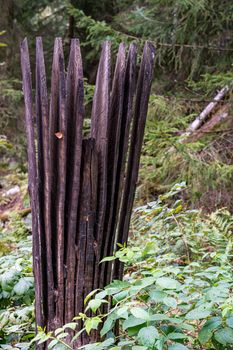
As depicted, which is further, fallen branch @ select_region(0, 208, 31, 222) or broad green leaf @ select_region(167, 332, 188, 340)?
fallen branch @ select_region(0, 208, 31, 222)

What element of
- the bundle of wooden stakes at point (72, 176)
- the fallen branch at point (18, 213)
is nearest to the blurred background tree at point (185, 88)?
the fallen branch at point (18, 213)

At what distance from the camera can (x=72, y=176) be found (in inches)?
65.7

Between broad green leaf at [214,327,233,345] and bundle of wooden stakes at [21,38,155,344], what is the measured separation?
499mm

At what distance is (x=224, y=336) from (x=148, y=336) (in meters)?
0.32

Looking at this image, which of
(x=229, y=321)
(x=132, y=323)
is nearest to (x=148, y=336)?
(x=132, y=323)

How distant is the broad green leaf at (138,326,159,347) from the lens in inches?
49.9

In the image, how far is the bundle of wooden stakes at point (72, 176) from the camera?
Result: 166 cm

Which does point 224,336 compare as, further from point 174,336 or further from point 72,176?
point 72,176

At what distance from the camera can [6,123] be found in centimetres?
1070

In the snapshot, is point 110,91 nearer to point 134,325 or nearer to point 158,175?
point 134,325

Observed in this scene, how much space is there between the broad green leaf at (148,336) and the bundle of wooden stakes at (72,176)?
1.40ft

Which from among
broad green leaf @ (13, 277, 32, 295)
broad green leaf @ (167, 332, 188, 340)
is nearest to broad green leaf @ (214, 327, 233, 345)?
broad green leaf @ (167, 332, 188, 340)

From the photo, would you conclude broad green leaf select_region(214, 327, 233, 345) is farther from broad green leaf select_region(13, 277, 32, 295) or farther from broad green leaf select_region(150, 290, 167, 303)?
broad green leaf select_region(13, 277, 32, 295)

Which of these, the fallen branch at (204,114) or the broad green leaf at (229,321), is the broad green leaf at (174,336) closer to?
the broad green leaf at (229,321)
